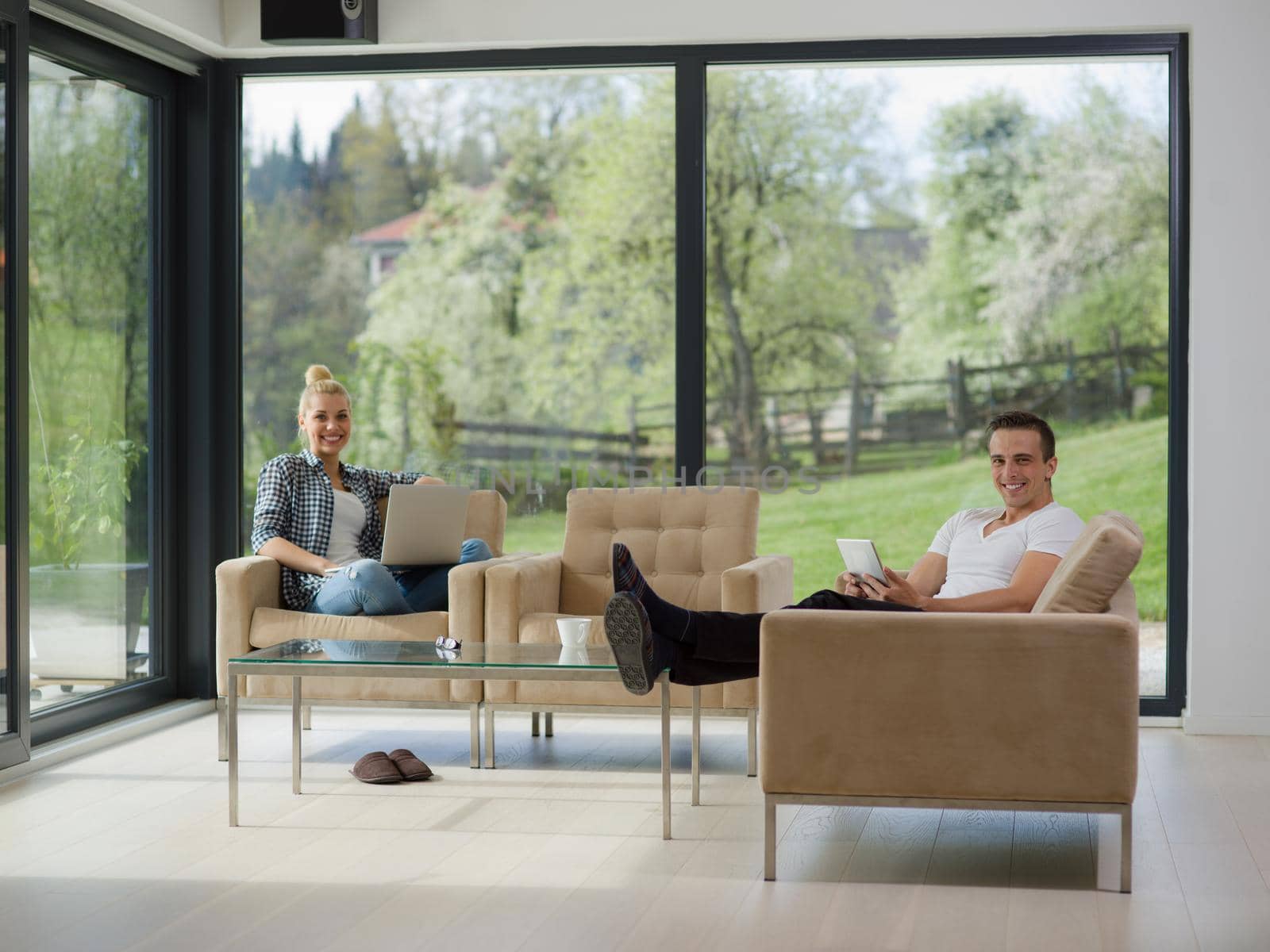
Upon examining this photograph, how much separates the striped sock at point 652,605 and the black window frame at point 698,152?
2044mm

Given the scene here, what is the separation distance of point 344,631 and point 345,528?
551 millimetres

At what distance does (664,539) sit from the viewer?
5.14m

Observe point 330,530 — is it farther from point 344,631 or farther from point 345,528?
point 344,631

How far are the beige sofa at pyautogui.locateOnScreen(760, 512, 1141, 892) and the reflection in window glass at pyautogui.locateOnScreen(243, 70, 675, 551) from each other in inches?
107

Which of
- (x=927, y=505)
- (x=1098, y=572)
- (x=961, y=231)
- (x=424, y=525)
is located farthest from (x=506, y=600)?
(x=961, y=231)

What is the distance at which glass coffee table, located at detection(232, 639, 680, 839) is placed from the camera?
3795 millimetres

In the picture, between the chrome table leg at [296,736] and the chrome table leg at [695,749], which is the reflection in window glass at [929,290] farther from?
the chrome table leg at [296,736]

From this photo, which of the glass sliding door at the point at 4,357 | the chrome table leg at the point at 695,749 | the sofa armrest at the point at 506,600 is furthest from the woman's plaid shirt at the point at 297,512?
the chrome table leg at the point at 695,749

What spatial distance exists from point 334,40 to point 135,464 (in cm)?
182

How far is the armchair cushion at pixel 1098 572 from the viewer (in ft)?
11.1

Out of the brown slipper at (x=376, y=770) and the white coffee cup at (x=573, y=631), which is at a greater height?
the white coffee cup at (x=573, y=631)

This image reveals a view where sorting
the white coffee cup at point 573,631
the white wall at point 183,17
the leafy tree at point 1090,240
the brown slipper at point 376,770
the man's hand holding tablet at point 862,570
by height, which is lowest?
the brown slipper at point 376,770

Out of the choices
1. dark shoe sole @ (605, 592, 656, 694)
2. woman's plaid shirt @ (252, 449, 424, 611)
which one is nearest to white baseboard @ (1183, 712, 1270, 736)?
dark shoe sole @ (605, 592, 656, 694)

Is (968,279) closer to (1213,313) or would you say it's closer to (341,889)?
(1213,313)
